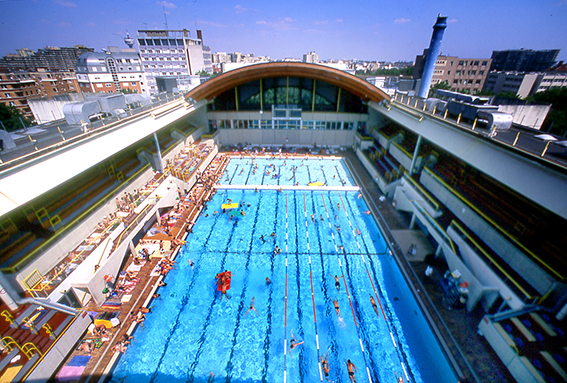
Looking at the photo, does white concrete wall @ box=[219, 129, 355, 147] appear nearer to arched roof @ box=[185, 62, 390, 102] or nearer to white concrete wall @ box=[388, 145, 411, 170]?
arched roof @ box=[185, 62, 390, 102]

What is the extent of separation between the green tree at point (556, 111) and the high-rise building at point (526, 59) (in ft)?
348

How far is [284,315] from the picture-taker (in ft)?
40.8

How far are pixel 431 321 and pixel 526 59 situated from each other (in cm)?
15746

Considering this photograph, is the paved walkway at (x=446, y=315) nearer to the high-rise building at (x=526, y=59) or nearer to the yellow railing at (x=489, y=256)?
the yellow railing at (x=489, y=256)

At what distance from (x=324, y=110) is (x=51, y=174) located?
94.8ft

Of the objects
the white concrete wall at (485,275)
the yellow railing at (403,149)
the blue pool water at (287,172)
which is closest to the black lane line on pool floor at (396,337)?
the white concrete wall at (485,275)

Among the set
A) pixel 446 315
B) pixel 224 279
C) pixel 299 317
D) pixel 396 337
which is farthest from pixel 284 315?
pixel 446 315

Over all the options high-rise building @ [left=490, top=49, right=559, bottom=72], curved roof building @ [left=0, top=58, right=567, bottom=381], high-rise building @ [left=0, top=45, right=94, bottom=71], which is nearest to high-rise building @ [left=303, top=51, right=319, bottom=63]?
curved roof building @ [left=0, top=58, right=567, bottom=381]

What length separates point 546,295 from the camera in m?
9.71

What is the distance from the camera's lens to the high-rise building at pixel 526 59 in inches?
4089

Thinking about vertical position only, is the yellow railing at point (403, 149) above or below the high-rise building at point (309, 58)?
below

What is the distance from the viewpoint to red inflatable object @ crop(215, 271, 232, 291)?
542 inches

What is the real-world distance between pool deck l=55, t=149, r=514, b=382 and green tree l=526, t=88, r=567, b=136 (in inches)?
906

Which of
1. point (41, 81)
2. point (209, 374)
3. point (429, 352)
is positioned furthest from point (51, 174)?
point (41, 81)
